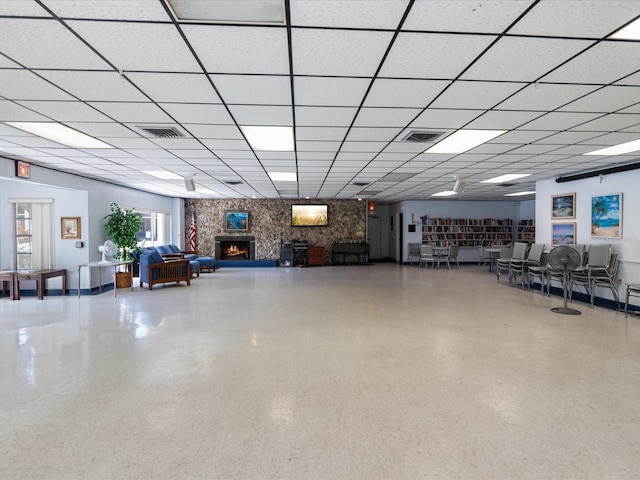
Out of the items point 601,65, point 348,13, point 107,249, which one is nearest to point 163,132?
point 348,13

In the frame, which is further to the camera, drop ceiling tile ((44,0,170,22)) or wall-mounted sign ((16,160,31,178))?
wall-mounted sign ((16,160,31,178))

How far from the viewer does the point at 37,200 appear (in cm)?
784

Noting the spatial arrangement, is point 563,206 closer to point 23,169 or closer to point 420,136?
point 420,136

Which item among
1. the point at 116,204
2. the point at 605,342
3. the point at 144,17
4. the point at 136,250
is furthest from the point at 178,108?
the point at 136,250

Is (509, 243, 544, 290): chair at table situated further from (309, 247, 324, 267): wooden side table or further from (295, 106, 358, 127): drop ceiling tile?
(309, 247, 324, 267): wooden side table

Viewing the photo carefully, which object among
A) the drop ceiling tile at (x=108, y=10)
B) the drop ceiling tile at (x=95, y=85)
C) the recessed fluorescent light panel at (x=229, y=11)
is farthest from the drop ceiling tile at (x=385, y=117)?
the drop ceiling tile at (x=95, y=85)

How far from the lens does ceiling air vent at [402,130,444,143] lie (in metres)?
4.45

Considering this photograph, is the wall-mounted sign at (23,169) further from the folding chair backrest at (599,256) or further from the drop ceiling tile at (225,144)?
the folding chair backrest at (599,256)

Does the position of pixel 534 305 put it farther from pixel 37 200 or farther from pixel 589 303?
pixel 37 200

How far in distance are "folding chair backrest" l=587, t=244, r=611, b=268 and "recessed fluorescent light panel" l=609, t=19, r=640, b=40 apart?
574cm

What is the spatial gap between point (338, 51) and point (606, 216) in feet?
23.7

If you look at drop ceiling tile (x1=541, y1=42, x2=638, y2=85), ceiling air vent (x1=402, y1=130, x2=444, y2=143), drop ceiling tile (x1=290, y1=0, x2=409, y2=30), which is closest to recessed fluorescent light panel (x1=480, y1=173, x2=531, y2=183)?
ceiling air vent (x1=402, y1=130, x2=444, y2=143)

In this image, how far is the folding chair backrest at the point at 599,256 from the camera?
21.6 ft

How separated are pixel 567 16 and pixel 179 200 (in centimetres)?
1310
